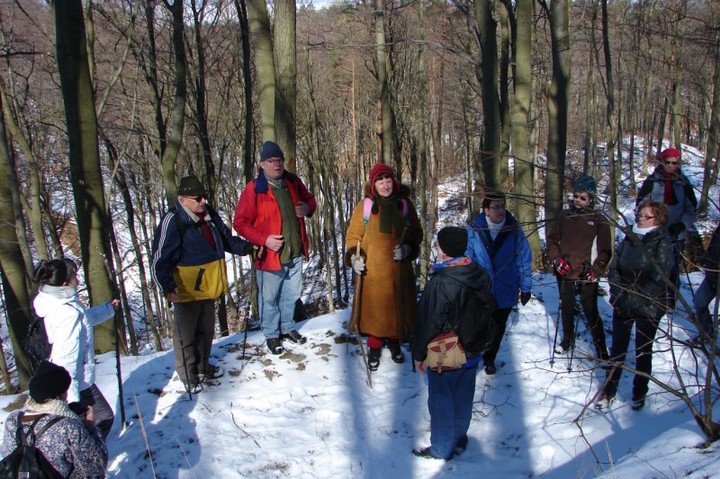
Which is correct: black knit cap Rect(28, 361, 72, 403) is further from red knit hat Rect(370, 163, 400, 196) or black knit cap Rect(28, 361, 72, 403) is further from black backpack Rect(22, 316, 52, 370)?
red knit hat Rect(370, 163, 400, 196)

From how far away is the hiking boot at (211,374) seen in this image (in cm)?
438

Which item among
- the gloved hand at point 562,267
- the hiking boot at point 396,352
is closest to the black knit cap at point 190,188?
the hiking boot at point 396,352

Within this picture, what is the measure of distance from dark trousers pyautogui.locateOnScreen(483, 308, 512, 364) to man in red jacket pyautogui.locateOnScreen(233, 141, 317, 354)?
6.65 ft

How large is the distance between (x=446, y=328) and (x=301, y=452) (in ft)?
5.29

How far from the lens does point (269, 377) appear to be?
15.1 ft

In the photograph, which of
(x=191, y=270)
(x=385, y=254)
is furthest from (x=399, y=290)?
(x=191, y=270)

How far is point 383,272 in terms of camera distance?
4.49m

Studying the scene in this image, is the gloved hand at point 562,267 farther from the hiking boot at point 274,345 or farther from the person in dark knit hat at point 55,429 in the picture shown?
the person in dark knit hat at point 55,429

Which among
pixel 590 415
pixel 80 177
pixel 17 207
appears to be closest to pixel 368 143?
pixel 17 207

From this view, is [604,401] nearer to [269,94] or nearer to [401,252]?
[401,252]

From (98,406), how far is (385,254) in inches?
104

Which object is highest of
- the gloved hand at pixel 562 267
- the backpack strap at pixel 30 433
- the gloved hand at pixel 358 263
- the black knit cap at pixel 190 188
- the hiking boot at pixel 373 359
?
the black knit cap at pixel 190 188

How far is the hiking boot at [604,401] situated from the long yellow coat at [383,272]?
1.85 metres

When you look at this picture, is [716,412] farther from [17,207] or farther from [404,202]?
[17,207]
